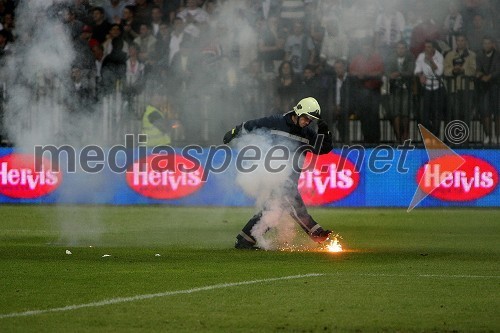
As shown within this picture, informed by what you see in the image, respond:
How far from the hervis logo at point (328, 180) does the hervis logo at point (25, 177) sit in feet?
16.7

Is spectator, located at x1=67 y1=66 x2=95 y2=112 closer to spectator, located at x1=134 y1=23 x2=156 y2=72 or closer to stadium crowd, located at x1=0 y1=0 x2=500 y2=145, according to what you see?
stadium crowd, located at x1=0 y1=0 x2=500 y2=145

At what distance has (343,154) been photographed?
2295cm

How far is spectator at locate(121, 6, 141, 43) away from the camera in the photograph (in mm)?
22078

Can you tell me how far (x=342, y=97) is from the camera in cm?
2320

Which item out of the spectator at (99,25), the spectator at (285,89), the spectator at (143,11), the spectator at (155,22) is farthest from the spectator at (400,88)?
the spectator at (99,25)

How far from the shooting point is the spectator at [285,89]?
74.4ft

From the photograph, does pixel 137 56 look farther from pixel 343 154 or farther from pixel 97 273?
pixel 97 273

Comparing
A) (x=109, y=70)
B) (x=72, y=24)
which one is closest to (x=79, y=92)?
(x=109, y=70)

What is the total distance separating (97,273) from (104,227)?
6.82 m

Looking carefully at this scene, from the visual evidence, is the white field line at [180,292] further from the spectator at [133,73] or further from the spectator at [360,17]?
the spectator at [133,73]

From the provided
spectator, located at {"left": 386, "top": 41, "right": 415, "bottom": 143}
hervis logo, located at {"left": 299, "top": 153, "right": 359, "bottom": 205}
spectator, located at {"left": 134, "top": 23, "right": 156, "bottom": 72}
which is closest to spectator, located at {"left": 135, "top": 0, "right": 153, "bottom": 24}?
spectator, located at {"left": 134, "top": 23, "right": 156, "bottom": 72}

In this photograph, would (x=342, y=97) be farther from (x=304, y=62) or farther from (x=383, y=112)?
(x=304, y=62)

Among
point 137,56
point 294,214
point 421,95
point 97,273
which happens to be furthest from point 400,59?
point 97,273

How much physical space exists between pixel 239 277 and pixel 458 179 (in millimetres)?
12372
